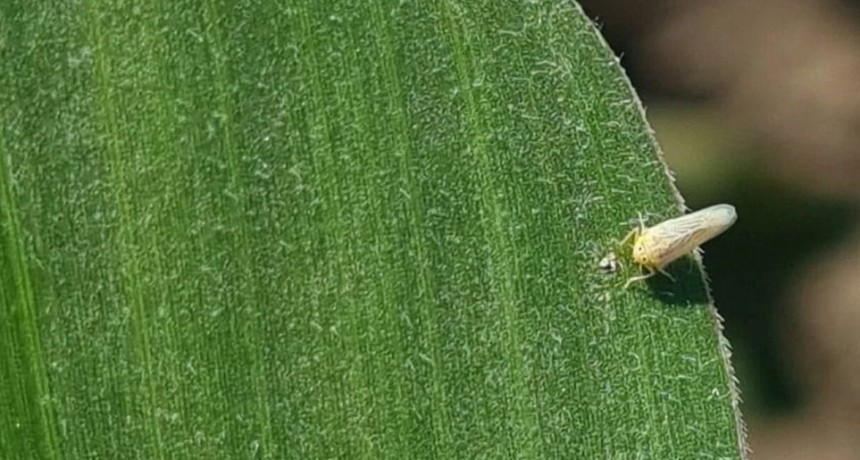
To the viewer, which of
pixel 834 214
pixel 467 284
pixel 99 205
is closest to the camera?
pixel 99 205

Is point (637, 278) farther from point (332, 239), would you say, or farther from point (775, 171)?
point (775, 171)

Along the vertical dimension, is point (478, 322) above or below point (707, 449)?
above

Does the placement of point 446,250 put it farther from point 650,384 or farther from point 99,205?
point 99,205

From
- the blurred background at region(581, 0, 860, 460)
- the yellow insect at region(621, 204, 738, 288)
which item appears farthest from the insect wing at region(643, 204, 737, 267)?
the blurred background at region(581, 0, 860, 460)

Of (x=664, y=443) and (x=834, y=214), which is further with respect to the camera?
(x=834, y=214)

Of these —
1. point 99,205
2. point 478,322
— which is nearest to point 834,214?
point 478,322

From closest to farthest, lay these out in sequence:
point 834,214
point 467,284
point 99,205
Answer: point 99,205 → point 467,284 → point 834,214

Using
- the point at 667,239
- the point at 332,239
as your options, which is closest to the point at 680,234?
the point at 667,239
